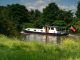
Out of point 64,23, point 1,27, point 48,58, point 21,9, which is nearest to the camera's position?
point 48,58

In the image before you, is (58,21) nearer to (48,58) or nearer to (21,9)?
(21,9)

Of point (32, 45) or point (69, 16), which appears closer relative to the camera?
point (32, 45)

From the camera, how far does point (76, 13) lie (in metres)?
71.2

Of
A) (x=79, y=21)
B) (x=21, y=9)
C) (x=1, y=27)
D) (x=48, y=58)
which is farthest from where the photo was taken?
(x=21, y=9)

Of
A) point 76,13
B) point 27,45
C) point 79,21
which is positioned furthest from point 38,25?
point 27,45

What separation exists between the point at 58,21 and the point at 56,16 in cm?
501

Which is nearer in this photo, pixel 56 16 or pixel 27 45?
pixel 27 45

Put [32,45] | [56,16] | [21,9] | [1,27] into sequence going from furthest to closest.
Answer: [21,9] < [56,16] < [1,27] < [32,45]

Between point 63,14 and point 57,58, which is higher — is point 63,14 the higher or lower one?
the higher one

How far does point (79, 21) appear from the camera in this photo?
58.1 meters

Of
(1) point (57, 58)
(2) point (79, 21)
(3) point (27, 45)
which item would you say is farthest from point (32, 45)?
(2) point (79, 21)

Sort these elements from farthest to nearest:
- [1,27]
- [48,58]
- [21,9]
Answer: [21,9] → [1,27] → [48,58]

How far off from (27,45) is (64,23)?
2102 inches

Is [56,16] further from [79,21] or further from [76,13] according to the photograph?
[79,21]
